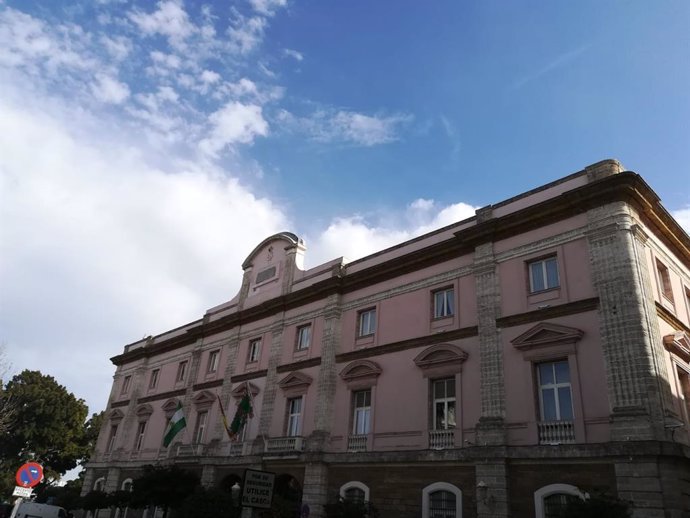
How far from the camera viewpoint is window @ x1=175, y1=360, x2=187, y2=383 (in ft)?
110

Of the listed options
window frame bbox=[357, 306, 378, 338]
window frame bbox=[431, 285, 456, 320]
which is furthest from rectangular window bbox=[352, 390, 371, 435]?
window frame bbox=[431, 285, 456, 320]

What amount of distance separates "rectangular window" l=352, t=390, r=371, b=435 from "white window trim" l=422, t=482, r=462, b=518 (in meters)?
3.70

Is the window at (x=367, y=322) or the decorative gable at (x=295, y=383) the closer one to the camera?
the window at (x=367, y=322)

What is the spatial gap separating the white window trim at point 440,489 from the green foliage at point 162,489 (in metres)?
11.7

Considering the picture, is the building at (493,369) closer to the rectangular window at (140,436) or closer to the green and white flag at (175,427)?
the green and white flag at (175,427)

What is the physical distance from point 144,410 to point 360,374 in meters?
19.1

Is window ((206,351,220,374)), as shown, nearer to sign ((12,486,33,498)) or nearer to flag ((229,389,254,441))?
flag ((229,389,254,441))

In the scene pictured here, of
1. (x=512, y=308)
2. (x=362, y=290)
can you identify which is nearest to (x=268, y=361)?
(x=362, y=290)

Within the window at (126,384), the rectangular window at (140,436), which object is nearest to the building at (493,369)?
the rectangular window at (140,436)

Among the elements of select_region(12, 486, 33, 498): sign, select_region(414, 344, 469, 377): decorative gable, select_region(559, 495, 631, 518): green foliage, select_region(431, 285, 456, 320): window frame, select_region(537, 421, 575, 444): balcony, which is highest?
select_region(431, 285, 456, 320): window frame

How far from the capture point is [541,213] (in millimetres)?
18281

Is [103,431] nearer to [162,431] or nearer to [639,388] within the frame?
[162,431]

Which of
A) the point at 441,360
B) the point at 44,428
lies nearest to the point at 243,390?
the point at 441,360

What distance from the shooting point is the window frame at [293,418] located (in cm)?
2358
